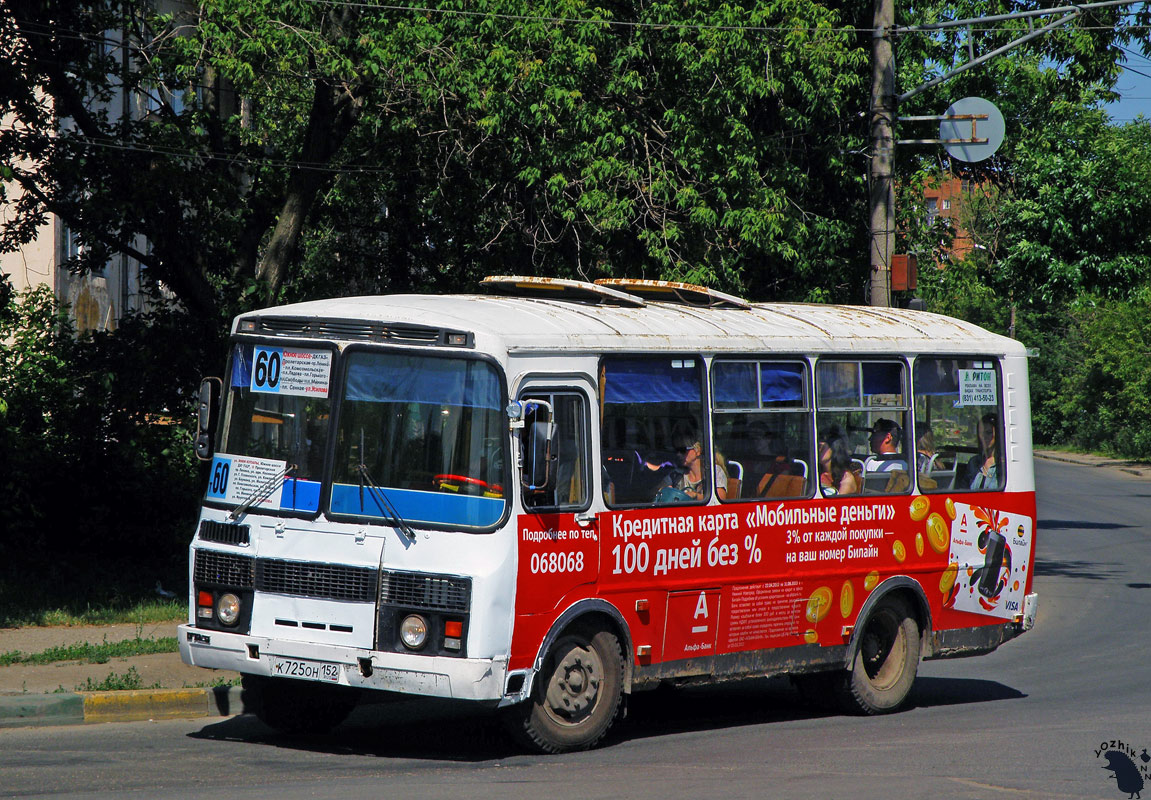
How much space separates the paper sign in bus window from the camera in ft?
37.4

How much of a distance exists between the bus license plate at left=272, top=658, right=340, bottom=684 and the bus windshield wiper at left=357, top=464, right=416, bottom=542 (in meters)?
0.86

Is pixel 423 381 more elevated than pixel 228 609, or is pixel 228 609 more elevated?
pixel 423 381

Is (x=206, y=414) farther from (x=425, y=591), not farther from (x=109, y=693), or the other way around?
(x=109, y=693)

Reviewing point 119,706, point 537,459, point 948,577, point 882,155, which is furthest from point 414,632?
point 882,155

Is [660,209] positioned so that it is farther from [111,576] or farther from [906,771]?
[906,771]

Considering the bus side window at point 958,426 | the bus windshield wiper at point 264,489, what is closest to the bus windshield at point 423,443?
the bus windshield wiper at point 264,489

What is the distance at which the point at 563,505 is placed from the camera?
27.6ft

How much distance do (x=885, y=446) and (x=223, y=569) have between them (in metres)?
5.11

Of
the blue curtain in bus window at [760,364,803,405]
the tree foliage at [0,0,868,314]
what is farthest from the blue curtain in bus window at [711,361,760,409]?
the tree foliage at [0,0,868,314]

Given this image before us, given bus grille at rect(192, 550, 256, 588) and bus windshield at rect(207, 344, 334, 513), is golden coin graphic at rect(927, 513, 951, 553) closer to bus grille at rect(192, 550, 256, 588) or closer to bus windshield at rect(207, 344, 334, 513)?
bus windshield at rect(207, 344, 334, 513)

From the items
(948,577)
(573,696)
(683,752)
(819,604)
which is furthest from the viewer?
(948,577)

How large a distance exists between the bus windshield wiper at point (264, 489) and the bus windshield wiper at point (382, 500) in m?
0.49

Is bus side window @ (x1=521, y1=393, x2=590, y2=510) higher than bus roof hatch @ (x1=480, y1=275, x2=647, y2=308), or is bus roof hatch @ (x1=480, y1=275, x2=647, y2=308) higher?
bus roof hatch @ (x1=480, y1=275, x2=647, y2=308)

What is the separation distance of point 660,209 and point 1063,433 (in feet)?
173
